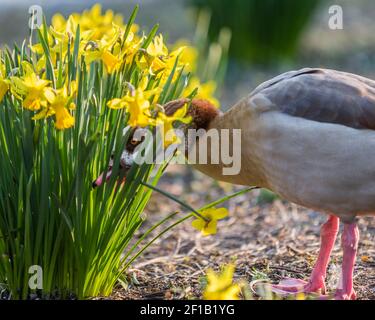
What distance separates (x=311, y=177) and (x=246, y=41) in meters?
5.81

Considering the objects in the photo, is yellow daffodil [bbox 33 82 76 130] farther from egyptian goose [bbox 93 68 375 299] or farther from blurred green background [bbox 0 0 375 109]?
blurred green background [bbox 0 0 375 109]

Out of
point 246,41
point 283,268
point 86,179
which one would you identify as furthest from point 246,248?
point 246,41

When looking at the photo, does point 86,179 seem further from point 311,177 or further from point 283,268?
point 283,268

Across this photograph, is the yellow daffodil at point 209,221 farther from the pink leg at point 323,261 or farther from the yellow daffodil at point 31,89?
the yellow daffodil at point 31,89

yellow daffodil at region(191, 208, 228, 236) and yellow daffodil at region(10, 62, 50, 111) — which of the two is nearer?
yellow daffodil at region(10, 62, 50, 111)

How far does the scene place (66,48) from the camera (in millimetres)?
3041

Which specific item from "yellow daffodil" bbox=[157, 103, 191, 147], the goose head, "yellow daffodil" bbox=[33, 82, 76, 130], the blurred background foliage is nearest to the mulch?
the goose head

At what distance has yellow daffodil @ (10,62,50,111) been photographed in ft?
8.52

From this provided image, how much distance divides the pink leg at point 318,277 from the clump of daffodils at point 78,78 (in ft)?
2.92

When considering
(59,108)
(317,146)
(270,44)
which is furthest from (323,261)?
(270,44)

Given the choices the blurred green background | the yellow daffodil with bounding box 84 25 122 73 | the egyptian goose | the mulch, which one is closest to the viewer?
the yellow daffodil with bounding box 84 25 122 73

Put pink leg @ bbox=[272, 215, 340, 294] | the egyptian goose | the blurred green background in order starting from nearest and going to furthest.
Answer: the egyptian goose → pink leg @ bbox=[272, 215, 340, 294] → the blurred green background

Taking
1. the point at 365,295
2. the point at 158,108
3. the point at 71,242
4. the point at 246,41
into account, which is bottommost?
the point at 365,295

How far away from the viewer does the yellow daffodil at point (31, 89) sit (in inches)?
102
